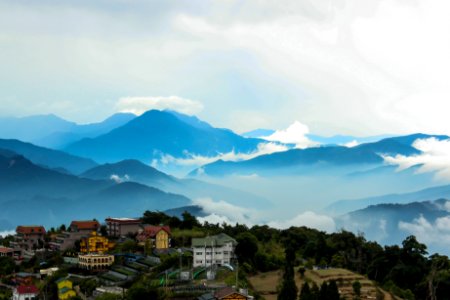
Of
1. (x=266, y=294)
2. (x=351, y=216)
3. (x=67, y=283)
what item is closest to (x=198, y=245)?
(x=266, y=294)

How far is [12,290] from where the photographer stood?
34.1 metres

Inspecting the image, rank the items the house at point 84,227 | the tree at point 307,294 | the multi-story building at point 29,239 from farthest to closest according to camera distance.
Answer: the multi-story building at point 29,239
the house at point 84,227
the tree at point 307,294

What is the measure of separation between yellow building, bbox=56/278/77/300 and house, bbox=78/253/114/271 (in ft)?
7.08

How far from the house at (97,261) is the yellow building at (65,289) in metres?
2.16

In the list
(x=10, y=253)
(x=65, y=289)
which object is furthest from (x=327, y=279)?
(x=10, y=253)

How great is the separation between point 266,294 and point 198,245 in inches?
195

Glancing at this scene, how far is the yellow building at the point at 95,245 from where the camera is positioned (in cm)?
3728

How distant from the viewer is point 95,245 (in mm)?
37375

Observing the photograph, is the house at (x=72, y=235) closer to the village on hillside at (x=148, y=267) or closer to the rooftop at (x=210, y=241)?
the village on hillside at (x=148, y=267)

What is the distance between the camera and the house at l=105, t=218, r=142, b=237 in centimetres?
4156

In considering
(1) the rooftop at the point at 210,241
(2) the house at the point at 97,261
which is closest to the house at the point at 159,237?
(2) the house at the point at 97,261

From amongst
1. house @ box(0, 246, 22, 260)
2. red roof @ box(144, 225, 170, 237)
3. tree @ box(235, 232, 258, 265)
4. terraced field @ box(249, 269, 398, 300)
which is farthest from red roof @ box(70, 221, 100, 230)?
terraced field @ box(249, 269, 398, 300)

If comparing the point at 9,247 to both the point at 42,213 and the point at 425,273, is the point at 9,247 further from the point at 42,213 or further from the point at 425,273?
the point at 42,213

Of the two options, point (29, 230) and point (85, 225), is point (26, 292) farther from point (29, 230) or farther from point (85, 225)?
point (29, 230)
